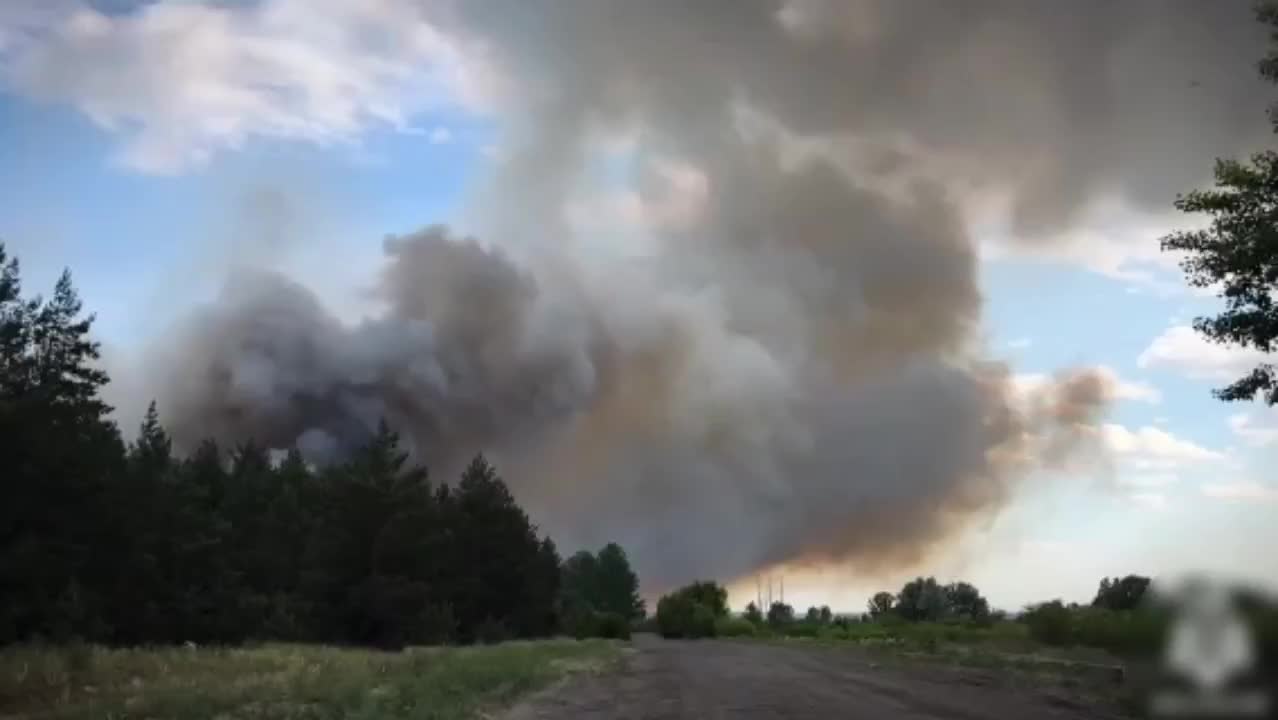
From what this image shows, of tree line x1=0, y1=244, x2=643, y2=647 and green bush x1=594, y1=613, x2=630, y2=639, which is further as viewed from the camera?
green bush x1=594, y1=613, x2=630, y2=639

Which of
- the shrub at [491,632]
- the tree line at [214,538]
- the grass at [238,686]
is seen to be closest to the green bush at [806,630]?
the tree line at [214,538]

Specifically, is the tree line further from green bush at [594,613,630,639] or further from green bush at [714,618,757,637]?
green bush at [714,618,757,637]

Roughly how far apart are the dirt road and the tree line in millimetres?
28272

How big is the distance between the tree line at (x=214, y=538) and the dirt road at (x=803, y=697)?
2827cm

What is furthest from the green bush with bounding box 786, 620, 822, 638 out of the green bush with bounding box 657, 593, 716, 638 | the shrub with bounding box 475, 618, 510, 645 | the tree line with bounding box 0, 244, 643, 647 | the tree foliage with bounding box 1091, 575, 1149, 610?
the tree foliage with bounding box 1091, 575, 1149, 610

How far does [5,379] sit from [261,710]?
159ft

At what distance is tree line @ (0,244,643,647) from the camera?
52938 millimetres

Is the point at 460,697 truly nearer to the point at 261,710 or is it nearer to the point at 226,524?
the point at 261,710

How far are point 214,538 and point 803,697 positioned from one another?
58.2m

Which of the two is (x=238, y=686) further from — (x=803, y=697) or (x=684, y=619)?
(x=684, y=619)

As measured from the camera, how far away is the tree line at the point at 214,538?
2084 inches

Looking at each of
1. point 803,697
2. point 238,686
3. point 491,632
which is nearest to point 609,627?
point 491,632

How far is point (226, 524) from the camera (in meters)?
75.4

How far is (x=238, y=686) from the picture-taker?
2283cm
